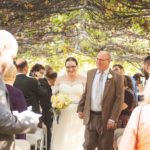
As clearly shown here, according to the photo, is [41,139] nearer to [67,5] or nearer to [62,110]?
[62,110]

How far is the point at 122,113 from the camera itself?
35.6 ft

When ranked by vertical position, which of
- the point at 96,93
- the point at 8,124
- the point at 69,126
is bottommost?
the point at 69,126

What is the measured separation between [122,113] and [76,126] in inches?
91.8

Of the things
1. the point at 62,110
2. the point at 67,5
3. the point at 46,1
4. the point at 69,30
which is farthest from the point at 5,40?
the point at 69,30

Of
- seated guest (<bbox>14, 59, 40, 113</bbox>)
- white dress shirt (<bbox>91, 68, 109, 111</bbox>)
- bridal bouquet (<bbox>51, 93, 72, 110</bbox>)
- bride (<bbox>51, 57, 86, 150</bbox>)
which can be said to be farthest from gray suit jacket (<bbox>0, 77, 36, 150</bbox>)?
bride (<bbox>51, 57, 86, 150</bbox>)

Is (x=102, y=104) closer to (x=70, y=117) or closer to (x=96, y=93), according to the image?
(x=96, y=93)

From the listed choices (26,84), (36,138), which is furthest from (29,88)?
(36,138)

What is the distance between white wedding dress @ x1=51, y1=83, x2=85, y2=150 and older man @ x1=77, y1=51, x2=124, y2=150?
2.03 metres

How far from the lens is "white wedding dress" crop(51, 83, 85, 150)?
494 inches

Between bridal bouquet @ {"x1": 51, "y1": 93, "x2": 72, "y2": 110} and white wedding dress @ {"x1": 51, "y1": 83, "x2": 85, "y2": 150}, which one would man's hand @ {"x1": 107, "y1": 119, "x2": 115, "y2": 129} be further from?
white wedding dress @ {"x1": 51, "y1": 83, "x2": 85, "y2": 150}

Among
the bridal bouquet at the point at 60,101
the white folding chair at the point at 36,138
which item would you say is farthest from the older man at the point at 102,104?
the bridal bouquet at the point at 60,101

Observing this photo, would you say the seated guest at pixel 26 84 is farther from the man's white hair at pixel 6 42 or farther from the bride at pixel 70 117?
the man's white hair at pixel 6 42

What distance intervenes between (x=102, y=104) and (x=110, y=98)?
195mm

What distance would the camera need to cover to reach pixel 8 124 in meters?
4.38
